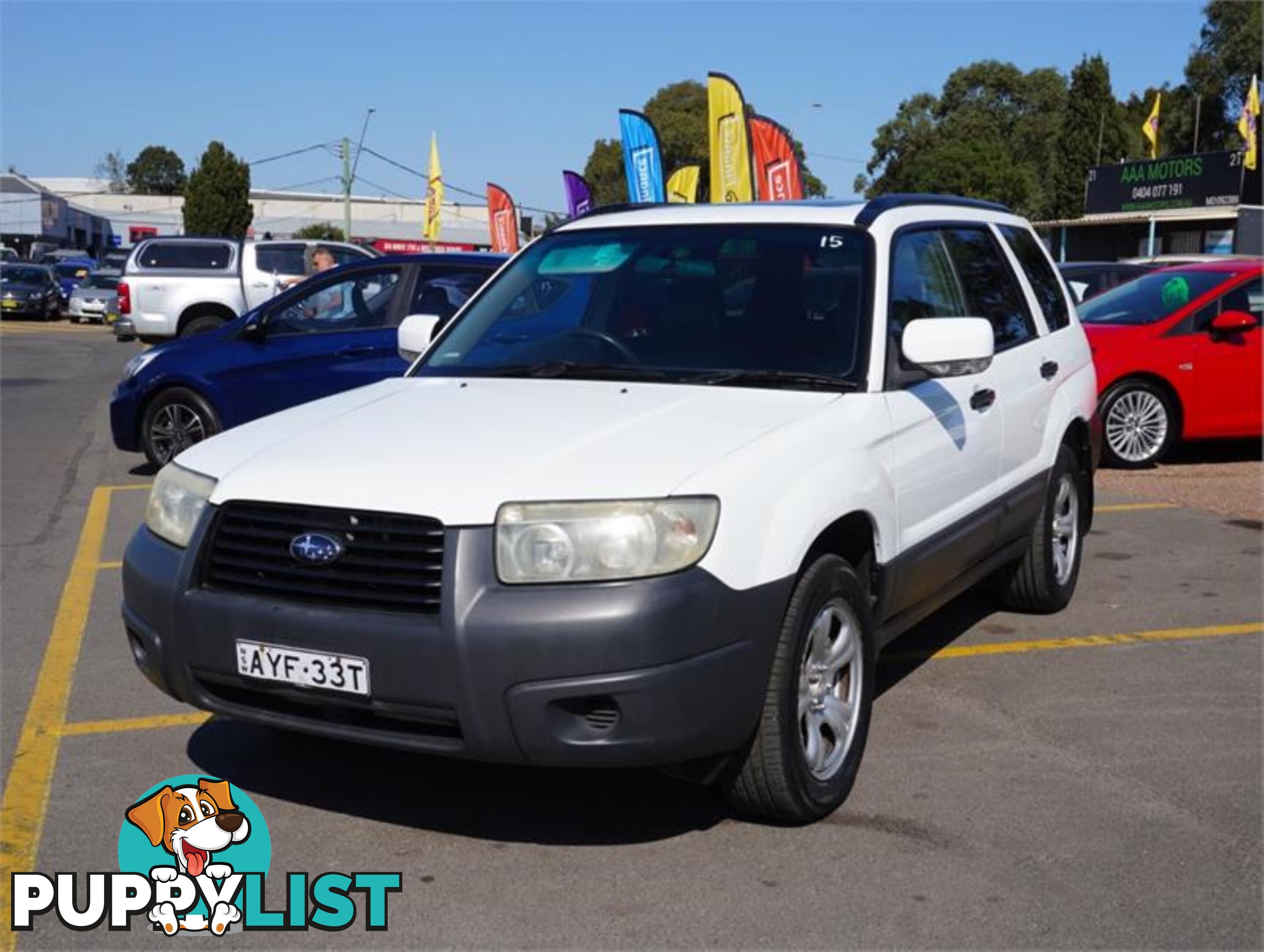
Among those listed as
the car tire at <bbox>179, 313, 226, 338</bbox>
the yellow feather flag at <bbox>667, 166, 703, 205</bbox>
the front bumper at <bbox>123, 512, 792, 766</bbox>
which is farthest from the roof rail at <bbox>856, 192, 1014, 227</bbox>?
the yellow feather flag at <bbox>667, 166, 703, 205</bbox>

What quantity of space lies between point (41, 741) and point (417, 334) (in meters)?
2.03

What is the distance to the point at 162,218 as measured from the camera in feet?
316

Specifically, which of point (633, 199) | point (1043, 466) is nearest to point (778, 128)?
point (633, 199)

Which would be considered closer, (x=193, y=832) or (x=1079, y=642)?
(x=193, y=832)

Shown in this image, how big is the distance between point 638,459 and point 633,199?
20.5 m

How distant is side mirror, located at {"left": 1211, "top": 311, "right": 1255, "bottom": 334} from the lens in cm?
1083

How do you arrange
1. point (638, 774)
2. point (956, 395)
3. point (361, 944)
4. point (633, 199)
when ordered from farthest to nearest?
point (633, 199), point (956, 395), point (638, 774), point (361, 944)

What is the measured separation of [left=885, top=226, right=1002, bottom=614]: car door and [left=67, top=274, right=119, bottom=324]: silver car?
3482 centimetres

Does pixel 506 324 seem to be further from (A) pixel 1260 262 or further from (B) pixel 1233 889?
(A) pixel 1260 262

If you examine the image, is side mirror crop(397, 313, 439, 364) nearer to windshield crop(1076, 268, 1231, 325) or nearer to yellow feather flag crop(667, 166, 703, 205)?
windshield crop(1076, 268, 1231, 325)

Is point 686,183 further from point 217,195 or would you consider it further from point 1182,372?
point 217,195

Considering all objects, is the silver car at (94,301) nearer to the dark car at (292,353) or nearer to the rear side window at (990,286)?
the dark car at (292,353)

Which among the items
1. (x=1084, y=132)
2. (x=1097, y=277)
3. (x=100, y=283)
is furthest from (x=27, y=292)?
(x=1084, y=132)

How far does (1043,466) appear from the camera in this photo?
6.30 metres
